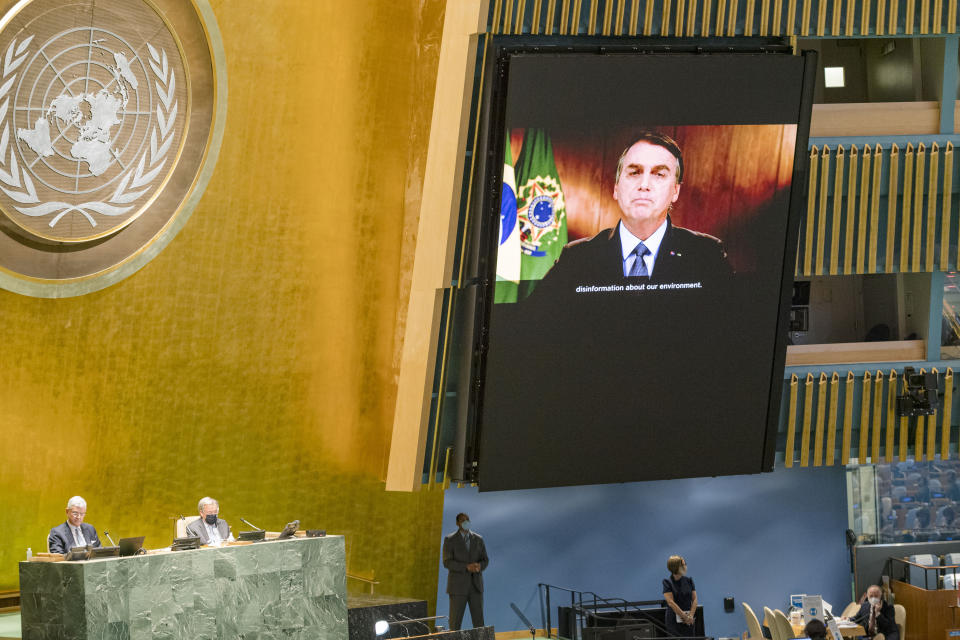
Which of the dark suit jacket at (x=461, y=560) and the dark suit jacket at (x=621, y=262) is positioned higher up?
the dark suit jacket at (x=621, y=262)

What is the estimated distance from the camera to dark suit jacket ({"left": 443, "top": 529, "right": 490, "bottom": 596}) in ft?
32.0

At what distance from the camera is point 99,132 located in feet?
26.5

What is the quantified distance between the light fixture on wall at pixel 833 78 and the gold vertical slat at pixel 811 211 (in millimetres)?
2648

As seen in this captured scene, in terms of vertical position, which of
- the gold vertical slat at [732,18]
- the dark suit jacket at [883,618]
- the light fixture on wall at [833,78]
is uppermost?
the light fixture on wall at [833,78]

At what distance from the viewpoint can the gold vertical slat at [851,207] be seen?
32.4 feet

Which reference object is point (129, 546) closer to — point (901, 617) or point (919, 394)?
point (919, 394)

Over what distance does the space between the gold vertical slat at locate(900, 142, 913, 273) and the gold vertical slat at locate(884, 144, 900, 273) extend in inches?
2.7

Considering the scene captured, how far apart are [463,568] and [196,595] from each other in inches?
148

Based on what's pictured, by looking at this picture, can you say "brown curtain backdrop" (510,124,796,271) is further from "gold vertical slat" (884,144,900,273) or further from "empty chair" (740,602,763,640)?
"empty chair" (740,602,763,640)

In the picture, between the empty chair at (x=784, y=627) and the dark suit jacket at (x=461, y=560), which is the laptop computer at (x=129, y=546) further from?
the empty chair at (x=784, y=627)

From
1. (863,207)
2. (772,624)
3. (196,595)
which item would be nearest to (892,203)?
(863,207)

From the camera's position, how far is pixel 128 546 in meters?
6.14

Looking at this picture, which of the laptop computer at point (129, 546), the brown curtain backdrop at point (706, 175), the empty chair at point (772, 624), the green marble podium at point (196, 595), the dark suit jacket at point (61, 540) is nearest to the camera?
the green marble podium at point (196, 595)

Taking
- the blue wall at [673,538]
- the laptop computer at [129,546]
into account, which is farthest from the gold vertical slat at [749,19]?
the laptop computer at [129,546]
